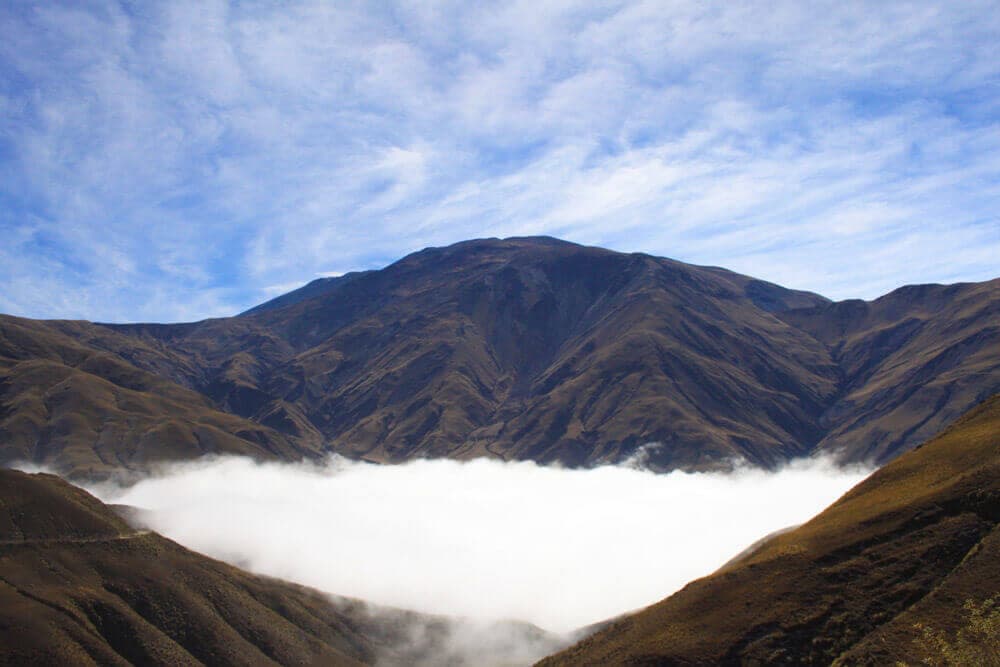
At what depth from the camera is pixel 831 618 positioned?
96000 mm

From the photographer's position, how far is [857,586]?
9912cm

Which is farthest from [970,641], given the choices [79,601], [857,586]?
[79,601]

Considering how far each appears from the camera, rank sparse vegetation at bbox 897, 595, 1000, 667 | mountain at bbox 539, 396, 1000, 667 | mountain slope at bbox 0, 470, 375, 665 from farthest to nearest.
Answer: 1. mountain slope at bbox 0, 470, 375, 665
2. mountain at bbox 539, 396, 1000, 667
3. sparse vegetation at bbox 897, 595, 1000, 667

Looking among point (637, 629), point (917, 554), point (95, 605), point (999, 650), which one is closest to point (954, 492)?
point (917, 554)

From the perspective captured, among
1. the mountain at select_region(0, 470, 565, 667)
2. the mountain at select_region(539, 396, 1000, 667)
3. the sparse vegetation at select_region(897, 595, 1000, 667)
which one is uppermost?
the mountain at select_region(0, 470, 565, 667)

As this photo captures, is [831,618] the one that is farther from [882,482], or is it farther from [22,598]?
[22,598]

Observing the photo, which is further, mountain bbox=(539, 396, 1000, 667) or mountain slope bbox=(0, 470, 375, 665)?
mountain slope bbox=(0, 470, 375, 665)

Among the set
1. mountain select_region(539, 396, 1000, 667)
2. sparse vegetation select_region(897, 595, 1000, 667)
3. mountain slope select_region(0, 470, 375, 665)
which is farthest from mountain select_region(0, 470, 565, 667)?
sparse vegetation select_region(897, 595, 1000, 667)

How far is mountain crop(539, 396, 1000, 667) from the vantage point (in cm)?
9025

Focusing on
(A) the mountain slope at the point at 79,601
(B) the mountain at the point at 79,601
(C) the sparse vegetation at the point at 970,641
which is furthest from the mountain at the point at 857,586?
(B) the mountain at the point at 79,601

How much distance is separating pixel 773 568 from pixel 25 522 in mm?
174895

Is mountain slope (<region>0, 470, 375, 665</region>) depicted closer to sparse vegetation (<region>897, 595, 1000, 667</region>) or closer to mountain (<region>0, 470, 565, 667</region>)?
mountain (<region>0, 470, 565, 667</region>)

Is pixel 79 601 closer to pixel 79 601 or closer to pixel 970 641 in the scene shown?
pixel 79 601

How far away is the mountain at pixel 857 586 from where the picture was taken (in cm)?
9025
